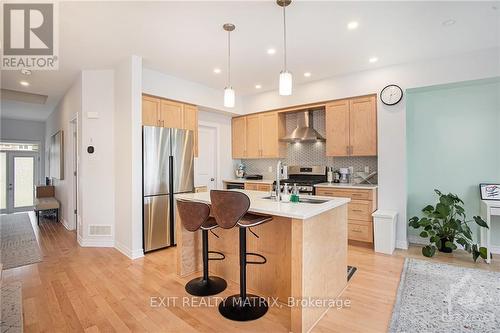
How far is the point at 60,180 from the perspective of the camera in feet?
18.4

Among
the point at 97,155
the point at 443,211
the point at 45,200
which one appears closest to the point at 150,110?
the point at 97,155

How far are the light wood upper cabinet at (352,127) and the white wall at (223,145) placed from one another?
7.67 ft

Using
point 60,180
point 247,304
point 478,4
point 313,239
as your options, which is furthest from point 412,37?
point 60,180

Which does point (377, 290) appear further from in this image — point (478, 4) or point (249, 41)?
point (249, 41)

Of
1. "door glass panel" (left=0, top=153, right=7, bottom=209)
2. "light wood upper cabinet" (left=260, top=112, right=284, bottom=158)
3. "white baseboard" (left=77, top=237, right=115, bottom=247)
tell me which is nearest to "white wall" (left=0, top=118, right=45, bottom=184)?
"door glass panel" (left=0, top=153, right=7, bottom=209)

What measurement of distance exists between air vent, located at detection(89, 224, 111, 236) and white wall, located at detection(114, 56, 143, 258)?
1.17 ft

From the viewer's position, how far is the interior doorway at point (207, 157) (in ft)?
17.3

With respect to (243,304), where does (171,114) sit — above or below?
above

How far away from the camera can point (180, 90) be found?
14.3 ft

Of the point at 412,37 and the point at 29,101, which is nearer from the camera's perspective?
the point at 412,37

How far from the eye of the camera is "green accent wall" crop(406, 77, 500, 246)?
137 inches

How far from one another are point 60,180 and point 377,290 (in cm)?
642

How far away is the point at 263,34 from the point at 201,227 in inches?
88.1

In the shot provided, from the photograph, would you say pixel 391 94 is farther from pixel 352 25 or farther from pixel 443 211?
pixel 443 211
